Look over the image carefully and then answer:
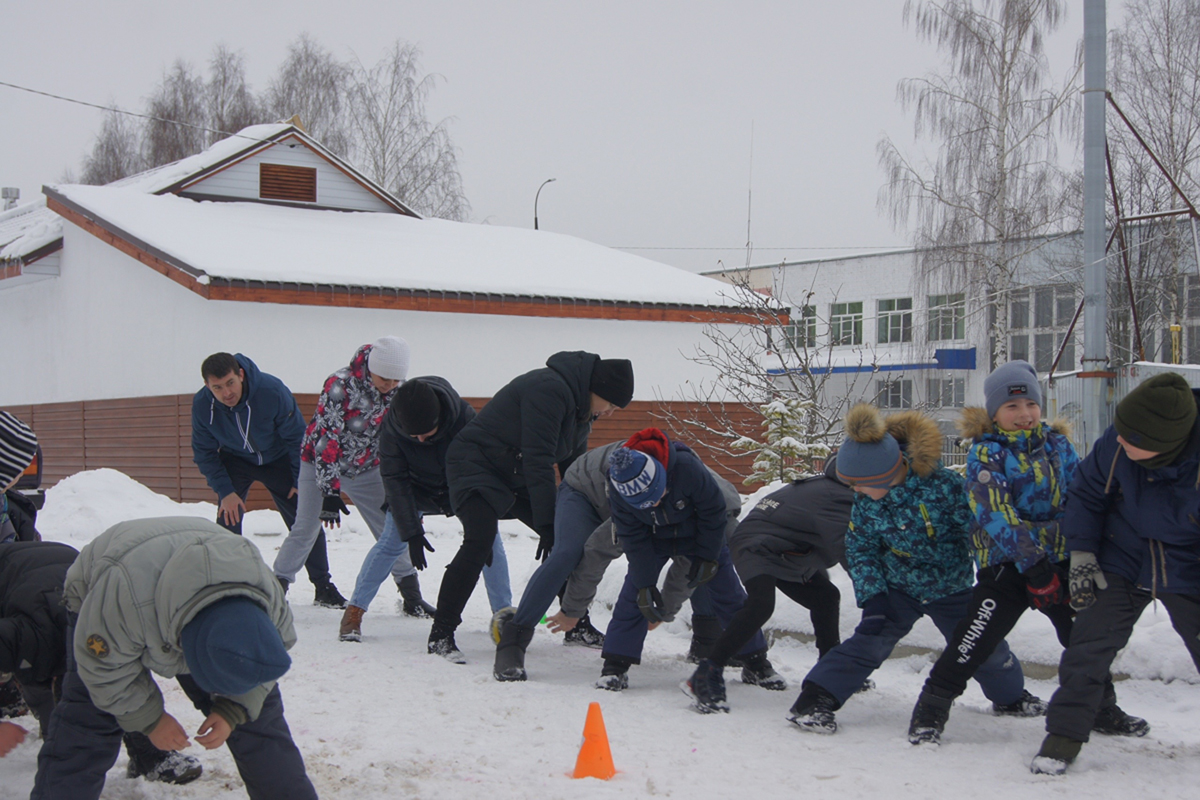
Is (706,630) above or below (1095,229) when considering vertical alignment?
below

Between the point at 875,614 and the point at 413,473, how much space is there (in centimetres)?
280

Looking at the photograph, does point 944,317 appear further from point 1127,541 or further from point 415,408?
point 1127,541

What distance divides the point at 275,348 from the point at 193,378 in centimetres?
114

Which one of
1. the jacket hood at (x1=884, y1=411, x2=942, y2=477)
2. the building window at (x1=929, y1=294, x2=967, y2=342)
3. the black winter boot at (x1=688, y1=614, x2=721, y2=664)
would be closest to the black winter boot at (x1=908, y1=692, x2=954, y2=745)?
the jacket hood at (x1=884, y1=411, x2=942, y2=477)

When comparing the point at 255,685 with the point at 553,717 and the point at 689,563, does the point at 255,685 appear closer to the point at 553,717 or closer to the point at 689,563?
the point at 553,717

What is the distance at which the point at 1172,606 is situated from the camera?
12.6 feet

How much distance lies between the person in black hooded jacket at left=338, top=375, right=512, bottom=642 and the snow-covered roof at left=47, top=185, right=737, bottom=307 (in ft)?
26.0

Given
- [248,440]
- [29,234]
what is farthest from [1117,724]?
[29,234]

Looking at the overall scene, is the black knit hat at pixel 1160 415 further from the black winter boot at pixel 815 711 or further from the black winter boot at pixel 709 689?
the black winter boot at pixel 709 689

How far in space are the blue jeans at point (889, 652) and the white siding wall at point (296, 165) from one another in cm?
1658

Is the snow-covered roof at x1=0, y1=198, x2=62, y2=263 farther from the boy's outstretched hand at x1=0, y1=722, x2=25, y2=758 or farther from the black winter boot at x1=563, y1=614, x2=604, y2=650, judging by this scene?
the boy's outstretched hand at x1=0, y1=722, x2=25, y2=758

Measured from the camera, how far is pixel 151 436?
14.5m

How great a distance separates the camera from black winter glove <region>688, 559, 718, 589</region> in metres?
4.85

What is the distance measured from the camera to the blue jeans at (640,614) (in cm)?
518
